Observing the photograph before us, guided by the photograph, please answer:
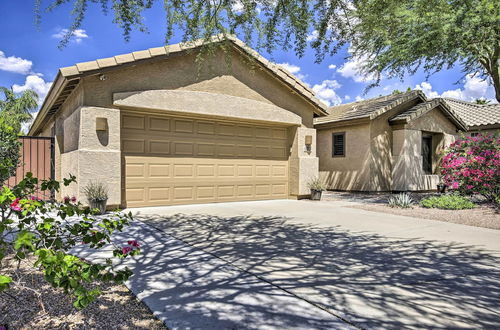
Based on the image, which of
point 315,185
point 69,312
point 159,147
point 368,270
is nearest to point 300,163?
point 315,185

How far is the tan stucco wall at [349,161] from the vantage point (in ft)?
49.2

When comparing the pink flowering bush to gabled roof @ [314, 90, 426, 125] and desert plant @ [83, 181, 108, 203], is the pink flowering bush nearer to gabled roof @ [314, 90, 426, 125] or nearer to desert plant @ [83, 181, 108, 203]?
gabled roof @ [314, 90, 426, 125]

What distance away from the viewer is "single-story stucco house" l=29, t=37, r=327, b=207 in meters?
8.61

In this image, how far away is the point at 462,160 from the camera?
1127cm

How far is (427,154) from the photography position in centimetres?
1681

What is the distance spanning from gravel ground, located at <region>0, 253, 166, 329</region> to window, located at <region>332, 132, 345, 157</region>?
1418 cm

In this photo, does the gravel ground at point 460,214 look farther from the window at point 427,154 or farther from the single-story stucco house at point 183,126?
the window at point 427,154

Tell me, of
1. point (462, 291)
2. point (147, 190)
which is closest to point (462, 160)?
point (462, 291)

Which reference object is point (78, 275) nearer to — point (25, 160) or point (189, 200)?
point (189, 200)

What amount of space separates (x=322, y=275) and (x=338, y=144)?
13.1 meters

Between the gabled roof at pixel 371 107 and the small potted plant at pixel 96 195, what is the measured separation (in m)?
Answer: 9.80

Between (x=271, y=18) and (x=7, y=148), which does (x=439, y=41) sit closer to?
(x=271, y=18)

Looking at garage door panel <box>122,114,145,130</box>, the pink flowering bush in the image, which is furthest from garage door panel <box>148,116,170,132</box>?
the pink flowering bush

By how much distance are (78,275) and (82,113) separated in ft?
24.0
